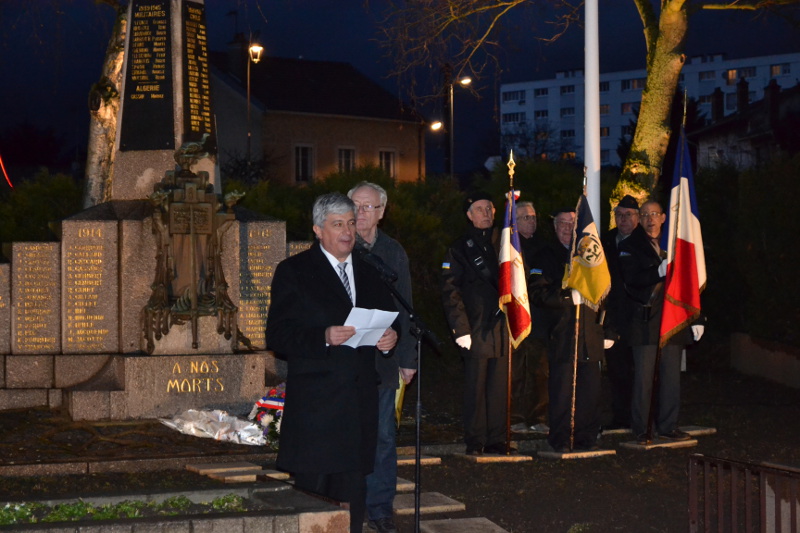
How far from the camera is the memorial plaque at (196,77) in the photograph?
11.6 m

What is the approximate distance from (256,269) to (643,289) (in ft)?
11.6

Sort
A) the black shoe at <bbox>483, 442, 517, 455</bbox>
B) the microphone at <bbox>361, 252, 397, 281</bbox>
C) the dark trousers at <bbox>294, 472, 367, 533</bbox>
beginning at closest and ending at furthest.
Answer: the dark trousers at <bbox>294, 472, 367, 533</bbox>, the microphone at <bbox>361, 252, 397, 281</bbox>, the black shoe at <bbox>483, 442, 517, 455</bbox>

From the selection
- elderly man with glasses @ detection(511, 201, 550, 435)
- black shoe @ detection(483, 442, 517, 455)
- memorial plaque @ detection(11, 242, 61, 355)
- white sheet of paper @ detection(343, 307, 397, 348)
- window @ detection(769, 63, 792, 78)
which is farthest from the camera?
window @ detection(769, 63, 792, 78)

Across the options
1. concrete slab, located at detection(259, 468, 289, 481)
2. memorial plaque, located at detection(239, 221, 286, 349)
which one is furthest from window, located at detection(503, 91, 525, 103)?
concrete slab, located at detection(259, 468, 289, 481)

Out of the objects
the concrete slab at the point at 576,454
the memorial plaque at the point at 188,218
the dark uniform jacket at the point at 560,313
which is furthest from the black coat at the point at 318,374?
the memorial plaque at the point at 188,218

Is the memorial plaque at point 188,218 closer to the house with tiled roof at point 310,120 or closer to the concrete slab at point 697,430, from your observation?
the concrete slab at point 697,430

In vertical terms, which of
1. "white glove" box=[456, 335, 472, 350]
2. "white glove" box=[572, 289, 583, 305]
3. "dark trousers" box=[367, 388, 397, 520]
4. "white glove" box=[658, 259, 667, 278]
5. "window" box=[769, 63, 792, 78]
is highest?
"window" box=[769, 63, 792, 78]

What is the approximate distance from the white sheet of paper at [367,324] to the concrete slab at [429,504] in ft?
6.35

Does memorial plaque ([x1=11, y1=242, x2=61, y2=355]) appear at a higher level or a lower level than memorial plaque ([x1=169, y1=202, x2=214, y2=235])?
lower

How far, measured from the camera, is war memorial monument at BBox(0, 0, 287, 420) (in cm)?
1045

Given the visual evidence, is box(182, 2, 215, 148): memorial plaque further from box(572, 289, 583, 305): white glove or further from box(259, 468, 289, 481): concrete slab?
box(259, 468, 289, 481): concrete slab

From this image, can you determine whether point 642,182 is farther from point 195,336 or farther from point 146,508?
point 146,508

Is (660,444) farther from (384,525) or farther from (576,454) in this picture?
(384,525)

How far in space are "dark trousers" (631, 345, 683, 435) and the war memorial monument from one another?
3308mm
